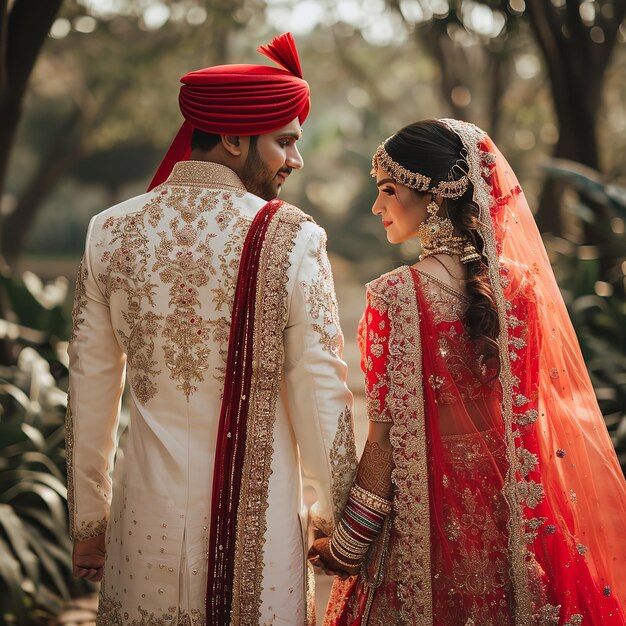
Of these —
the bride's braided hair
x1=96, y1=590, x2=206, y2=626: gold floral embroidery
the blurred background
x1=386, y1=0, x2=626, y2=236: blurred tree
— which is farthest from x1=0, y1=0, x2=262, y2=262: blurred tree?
x1=96, y1=590, x2=206, y2=626: gold floral embroidery

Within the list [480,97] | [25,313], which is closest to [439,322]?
Result: [25,313]

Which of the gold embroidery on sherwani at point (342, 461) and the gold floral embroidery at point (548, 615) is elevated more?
the gold embroidery on sherwani at point (342, 461)

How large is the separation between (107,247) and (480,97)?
17568 millimetres

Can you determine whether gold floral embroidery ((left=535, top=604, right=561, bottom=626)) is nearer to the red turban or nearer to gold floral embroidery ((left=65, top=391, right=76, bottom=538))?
gold floral embroidery ((left=65, top=391, right=76, bottom=538))

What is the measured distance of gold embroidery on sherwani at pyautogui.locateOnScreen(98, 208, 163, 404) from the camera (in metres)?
2.27

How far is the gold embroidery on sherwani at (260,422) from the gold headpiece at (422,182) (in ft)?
1.34

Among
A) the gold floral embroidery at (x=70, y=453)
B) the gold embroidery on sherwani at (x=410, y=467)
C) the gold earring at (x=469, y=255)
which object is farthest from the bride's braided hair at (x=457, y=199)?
the gold floral embroidery at (x=70, y=453)

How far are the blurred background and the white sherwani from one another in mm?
760

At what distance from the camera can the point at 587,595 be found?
93.6 inches

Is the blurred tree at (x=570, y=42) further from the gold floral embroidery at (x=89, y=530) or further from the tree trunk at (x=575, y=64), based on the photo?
the gold floral embroidery at (x=89, y=530)

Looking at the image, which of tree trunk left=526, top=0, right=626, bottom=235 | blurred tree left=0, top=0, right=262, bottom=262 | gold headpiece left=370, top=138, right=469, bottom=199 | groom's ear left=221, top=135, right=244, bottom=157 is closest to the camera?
groom's ear left=221, top=135, right=244, bottom=157

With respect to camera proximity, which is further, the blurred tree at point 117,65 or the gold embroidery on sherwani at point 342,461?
the blurred tree at point 117,65

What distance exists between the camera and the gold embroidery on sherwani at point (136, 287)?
2271 mm

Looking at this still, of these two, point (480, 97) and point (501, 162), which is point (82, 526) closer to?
point (501, 162)
